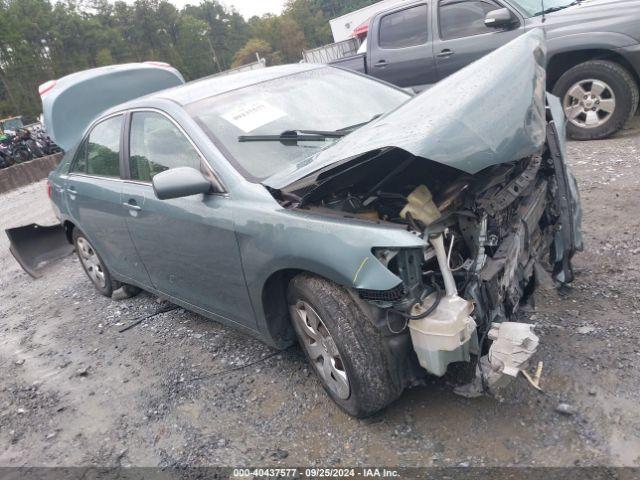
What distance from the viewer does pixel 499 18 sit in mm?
5961

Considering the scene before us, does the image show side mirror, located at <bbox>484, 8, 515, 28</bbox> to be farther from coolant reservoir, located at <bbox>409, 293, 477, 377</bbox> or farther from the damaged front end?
coolant reservoir, located at <bbox>409, 293, 477, 377</bbox>

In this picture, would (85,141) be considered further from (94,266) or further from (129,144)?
(94,266)

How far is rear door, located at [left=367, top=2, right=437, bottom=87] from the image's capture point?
7023 millimetres

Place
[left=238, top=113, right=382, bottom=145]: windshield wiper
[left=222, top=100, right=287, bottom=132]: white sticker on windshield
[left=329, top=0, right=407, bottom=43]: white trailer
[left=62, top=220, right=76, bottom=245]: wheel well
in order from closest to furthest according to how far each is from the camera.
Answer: [left=238, top=113, right=382, bottom=145]: windshield wiper, [left=222, top=100, right=287, bottom=132]: white sticker on windshield, [left=62, top=220, right=76, bottom=245]: wheel well, [left=329, top=0, right=407, bottom=43]: white trailer

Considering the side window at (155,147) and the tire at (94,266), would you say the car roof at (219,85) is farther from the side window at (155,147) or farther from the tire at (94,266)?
the tire at (94,266)

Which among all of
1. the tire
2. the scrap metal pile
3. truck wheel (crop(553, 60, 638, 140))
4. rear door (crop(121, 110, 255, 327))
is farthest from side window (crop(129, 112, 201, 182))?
the scrap metal pile

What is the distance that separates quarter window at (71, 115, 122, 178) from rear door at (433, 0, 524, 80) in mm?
4488

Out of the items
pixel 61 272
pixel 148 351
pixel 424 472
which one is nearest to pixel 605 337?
pixel 424 472

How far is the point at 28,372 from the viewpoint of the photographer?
4039 millimetres

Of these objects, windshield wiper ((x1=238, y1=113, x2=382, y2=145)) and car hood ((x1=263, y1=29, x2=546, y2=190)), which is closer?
car hood ((x1=263, y1=29, x2=546, y2=190))

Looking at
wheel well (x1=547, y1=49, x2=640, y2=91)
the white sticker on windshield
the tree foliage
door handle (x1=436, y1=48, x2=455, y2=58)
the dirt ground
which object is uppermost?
the tree foliage

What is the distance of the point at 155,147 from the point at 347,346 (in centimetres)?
199

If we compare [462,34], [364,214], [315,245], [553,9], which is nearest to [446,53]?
[462,34]

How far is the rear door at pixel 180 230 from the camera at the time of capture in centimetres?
296
